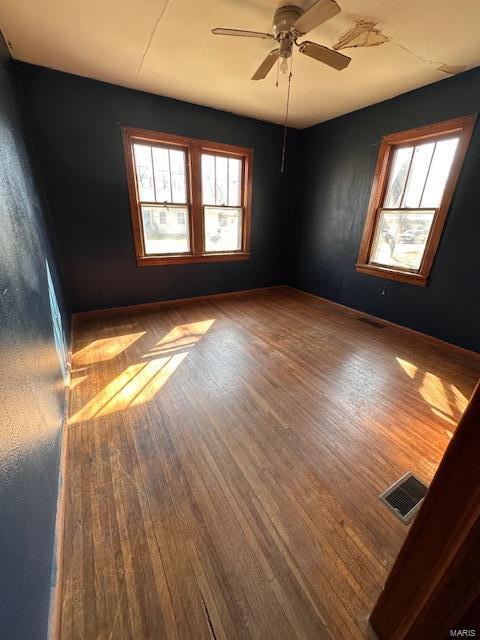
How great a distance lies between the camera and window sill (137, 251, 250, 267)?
12.3 feet

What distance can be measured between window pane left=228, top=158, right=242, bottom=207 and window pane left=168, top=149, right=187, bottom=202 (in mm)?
775

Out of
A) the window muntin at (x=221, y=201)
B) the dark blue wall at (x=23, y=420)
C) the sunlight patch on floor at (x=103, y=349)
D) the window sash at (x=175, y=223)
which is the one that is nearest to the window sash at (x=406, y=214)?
the window muntin at (x=221, y=201)

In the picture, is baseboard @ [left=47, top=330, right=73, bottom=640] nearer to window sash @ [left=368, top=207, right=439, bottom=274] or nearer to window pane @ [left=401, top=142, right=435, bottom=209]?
window sash @ [left=368, top=207, right=439, bottom=274]

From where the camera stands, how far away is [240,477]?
1477mm

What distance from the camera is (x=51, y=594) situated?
95cm

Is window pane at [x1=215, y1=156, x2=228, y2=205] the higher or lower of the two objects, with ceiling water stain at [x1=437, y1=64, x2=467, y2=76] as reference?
lower

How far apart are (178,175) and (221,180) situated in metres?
0.70

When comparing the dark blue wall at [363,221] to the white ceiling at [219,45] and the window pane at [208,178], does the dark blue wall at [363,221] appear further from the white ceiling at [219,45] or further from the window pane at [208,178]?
the window pane at [208,178]

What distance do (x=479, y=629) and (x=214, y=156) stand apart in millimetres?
4680

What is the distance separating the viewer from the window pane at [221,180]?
3969 mm

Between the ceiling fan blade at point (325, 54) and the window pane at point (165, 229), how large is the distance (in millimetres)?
2361

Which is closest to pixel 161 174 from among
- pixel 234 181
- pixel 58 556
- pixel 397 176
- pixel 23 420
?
pixel 234 181

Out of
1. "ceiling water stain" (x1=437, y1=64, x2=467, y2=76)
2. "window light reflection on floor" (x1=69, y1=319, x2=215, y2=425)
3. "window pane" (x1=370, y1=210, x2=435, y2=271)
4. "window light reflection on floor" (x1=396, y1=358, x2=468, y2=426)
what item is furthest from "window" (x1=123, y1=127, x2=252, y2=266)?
"window light reflection on floor" (x1=396, y1=358, x2=468, y2=426)

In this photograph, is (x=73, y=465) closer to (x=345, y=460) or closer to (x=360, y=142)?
(x=345, y=460)
